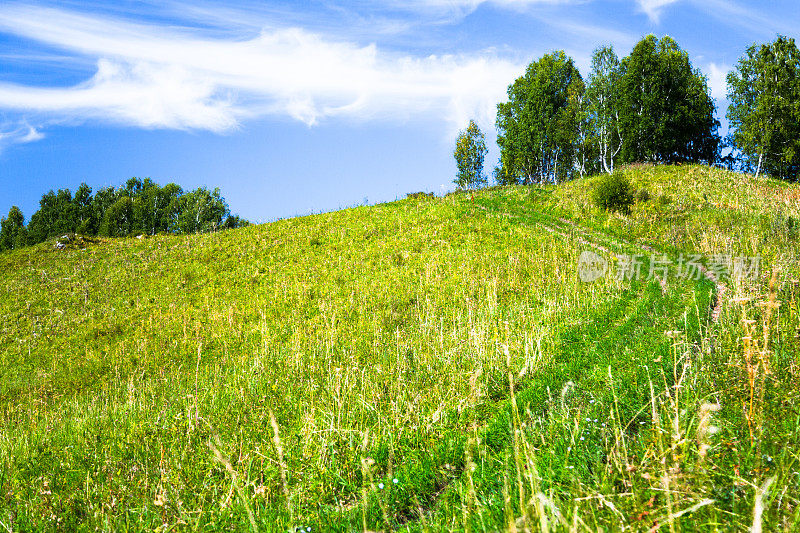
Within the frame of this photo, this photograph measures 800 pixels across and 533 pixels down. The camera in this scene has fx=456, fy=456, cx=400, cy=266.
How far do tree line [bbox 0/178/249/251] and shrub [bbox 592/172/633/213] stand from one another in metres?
70.2

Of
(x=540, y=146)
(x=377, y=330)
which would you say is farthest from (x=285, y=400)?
(x=540, y=146)

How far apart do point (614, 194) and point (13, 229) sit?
345 feet

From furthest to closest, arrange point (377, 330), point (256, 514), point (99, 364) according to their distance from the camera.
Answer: point (99, 364) → point (377, 330) → point (256, 514)

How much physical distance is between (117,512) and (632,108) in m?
48.4

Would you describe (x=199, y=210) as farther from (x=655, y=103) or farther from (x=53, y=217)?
(x=655, y=103)

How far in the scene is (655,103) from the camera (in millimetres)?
42000

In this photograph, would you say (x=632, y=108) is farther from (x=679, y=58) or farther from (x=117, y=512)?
(x=117, y=512)

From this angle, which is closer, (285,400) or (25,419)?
(285,400)

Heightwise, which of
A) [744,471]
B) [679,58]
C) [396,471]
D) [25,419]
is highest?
[679,58]

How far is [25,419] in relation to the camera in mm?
11133

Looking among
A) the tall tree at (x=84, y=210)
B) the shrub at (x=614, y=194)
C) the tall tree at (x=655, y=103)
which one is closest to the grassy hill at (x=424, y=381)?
the shrub at (x=614, y=194)

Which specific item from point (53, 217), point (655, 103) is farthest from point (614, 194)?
point (53, 217)

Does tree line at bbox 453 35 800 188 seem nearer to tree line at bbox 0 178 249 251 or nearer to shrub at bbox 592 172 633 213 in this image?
shrub at bbox 592 172 633 213

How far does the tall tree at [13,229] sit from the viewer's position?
8338 centimetres
